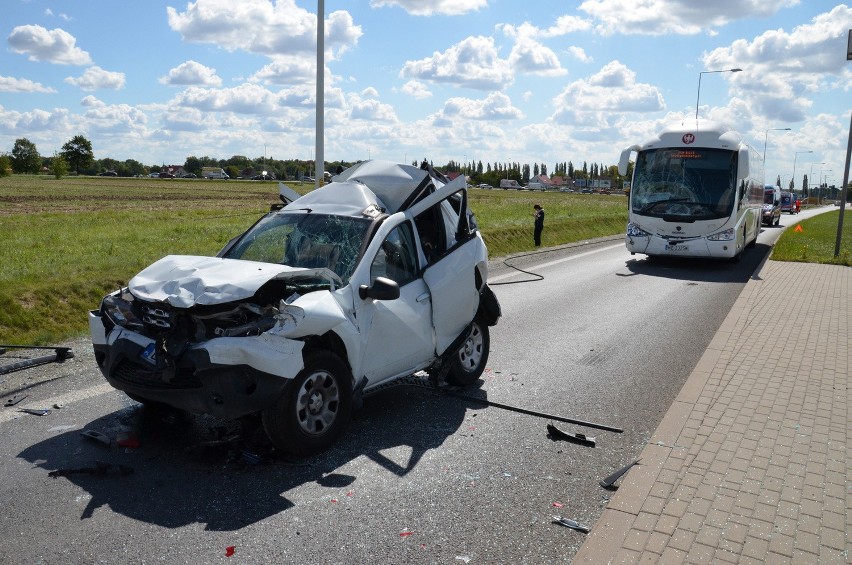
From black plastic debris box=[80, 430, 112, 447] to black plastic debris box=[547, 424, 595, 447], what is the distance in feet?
10.9

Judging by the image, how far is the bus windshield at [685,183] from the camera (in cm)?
1881

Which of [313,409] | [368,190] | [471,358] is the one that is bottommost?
[471,358]

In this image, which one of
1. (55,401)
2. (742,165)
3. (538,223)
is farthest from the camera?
(538,223)

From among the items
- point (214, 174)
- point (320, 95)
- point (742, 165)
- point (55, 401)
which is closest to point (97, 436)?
point (55, 401)

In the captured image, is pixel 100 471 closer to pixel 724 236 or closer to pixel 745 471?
pixel 745 471

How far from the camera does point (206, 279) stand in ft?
17.4

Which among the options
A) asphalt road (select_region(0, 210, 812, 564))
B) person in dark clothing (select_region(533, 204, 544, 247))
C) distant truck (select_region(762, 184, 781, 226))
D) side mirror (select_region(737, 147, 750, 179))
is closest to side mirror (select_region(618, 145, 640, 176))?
side mirror (select_region(737, 147, 750, 179))

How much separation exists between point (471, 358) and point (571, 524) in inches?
122

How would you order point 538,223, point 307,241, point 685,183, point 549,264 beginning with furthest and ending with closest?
1. point 538,223
2. point 549,264
3. point 685,183
4. point 307,241

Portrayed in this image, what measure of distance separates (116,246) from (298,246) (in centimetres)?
1188

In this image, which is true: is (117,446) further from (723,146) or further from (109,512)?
(723,146)

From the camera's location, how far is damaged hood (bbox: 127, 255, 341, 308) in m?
5.10

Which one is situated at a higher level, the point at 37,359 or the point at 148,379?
the point at 148,379

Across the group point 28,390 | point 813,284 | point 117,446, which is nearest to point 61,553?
point 117,446
